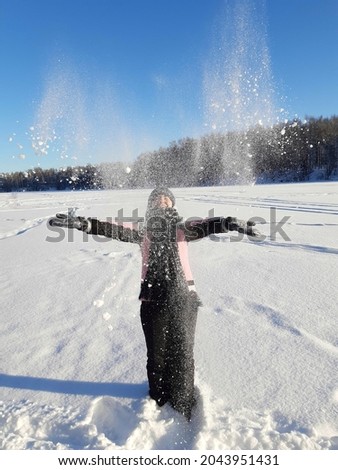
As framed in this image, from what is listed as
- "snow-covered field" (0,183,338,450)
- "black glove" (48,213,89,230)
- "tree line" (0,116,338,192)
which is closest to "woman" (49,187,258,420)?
"black glove" (48,213,89,230)

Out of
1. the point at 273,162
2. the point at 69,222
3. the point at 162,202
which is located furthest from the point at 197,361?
the point at 273,162

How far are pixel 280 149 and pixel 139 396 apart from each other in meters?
44.2

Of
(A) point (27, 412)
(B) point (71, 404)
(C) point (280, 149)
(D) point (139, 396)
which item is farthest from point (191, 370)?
(C) point (280, 149)

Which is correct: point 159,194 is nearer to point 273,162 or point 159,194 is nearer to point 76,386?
point 76,386

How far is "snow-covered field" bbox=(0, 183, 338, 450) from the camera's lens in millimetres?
2354

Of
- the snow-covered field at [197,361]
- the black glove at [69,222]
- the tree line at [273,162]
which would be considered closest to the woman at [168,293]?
the black glove at [69,222]

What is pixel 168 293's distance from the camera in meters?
2.56

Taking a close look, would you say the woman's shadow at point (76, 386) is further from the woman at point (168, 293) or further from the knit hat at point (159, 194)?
the knit hat at point (159, 194)

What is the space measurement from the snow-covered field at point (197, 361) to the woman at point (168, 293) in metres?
0.19

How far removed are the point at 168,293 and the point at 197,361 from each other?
98cm

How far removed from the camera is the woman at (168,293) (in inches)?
101

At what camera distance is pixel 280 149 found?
142 feet

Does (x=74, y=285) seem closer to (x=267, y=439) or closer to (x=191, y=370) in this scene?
(x=191, y=370)

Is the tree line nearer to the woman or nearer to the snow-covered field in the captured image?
the snow-covered field
